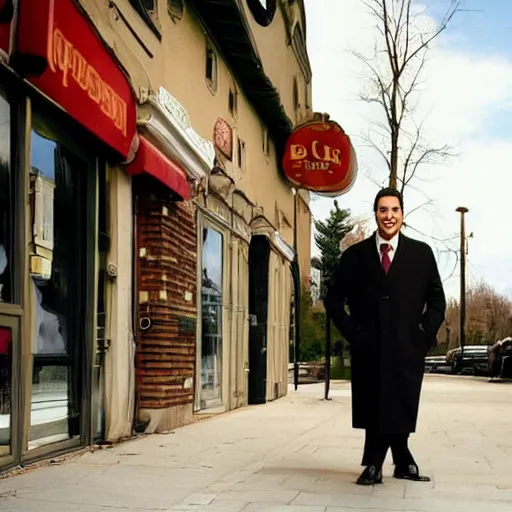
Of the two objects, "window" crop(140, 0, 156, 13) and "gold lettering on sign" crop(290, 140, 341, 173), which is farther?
"gold lettering on sign" crop(290, 140, 341, 173)

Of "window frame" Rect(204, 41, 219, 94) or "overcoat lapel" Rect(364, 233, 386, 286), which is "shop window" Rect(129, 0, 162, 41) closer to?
"window frame" Rect(204, 41, 219, 94)

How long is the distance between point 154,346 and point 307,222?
17275mm

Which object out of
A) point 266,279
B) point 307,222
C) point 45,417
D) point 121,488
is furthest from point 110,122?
point 307,222

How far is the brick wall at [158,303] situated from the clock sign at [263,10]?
18.8ft

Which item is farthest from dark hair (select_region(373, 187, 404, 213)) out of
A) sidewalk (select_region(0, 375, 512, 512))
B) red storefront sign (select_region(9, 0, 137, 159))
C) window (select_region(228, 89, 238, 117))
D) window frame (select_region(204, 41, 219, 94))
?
window (select_region(228, 89, 238, 117))

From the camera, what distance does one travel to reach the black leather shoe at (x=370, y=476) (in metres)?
5.89

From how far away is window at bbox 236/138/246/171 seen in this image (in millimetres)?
14514

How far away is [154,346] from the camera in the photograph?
30.0ft

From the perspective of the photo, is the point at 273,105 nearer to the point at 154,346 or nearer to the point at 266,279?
the point at 266,279

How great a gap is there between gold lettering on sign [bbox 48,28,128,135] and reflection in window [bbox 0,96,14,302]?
455 mm

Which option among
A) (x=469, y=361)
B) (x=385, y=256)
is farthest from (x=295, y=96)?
(x=469, y=361)

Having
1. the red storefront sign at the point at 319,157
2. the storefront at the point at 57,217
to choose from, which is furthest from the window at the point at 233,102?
the storefront at the point at 57,217

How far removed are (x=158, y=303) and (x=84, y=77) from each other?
119 inches

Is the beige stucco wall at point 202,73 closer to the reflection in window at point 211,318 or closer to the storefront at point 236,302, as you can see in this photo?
the storefront at point 236,302
